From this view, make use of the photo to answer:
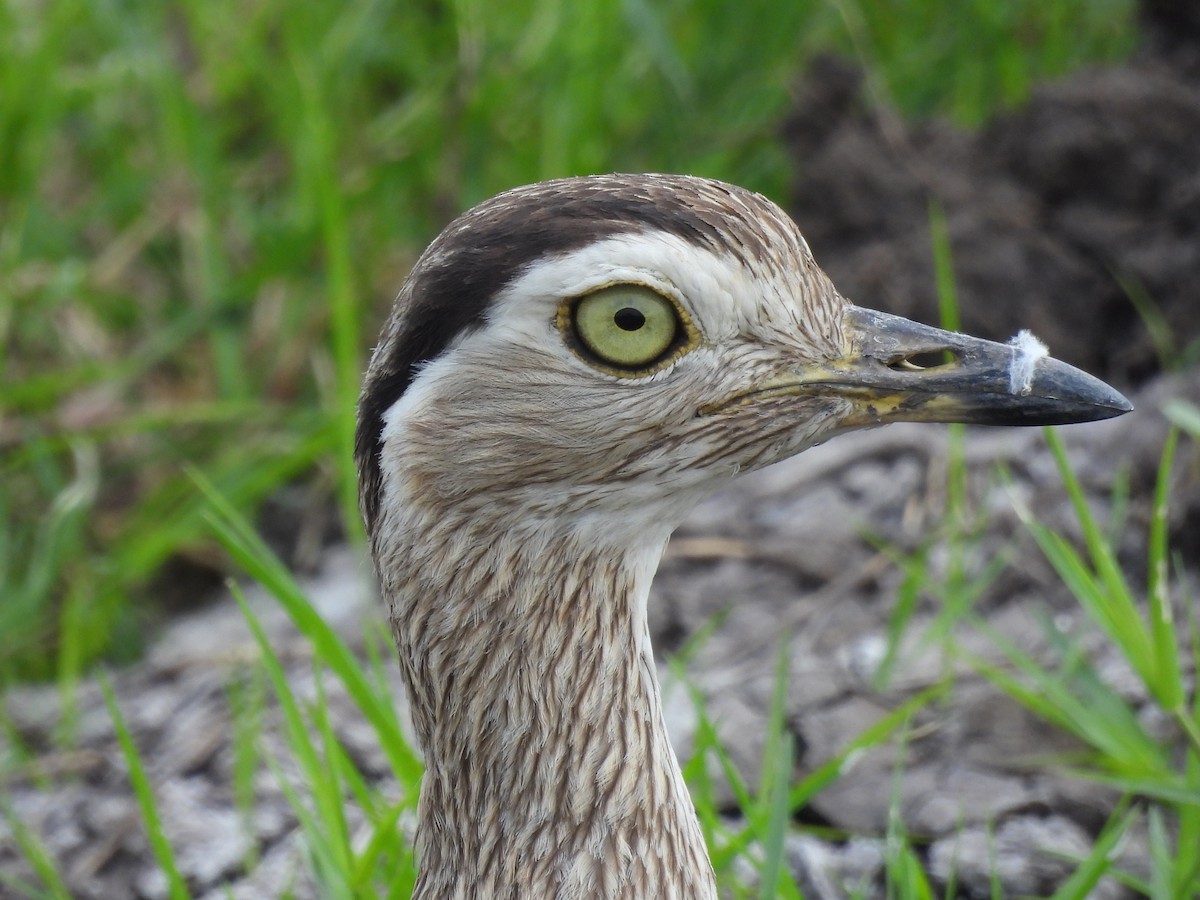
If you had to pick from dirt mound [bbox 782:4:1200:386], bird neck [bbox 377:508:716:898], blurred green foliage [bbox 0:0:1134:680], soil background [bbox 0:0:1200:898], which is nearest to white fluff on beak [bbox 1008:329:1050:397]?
bird neck [bbox 377:508:716:898]

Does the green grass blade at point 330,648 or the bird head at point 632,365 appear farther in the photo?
the green grass blade at point 330,648

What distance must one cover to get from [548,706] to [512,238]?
510 mm

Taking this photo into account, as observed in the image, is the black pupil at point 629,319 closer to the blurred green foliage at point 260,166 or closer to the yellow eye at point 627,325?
the yellow eye at point 627,325

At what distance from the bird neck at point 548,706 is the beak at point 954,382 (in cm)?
28

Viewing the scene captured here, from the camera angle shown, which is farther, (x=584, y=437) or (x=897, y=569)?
(x=897, y=569)

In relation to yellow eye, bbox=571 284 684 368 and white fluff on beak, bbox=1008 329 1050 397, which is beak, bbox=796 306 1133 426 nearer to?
white fluff on beak, bbox=1008 329 1050 397

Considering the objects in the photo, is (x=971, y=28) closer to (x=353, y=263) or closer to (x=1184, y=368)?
(x=1184, y=368)

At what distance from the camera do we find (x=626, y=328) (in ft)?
5.40

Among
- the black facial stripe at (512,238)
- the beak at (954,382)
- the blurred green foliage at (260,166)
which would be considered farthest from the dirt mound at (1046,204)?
the black facial stripe at (512,238)

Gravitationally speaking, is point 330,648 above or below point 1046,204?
below

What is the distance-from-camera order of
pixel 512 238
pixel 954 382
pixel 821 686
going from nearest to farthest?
pixel 512 238 → pixel 954 382 → pixel 821 686

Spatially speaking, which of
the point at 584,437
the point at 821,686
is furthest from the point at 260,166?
the point at 584,437

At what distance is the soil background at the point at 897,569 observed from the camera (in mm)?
2537

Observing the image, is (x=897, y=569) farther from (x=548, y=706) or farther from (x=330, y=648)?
(x=548, y=706)
